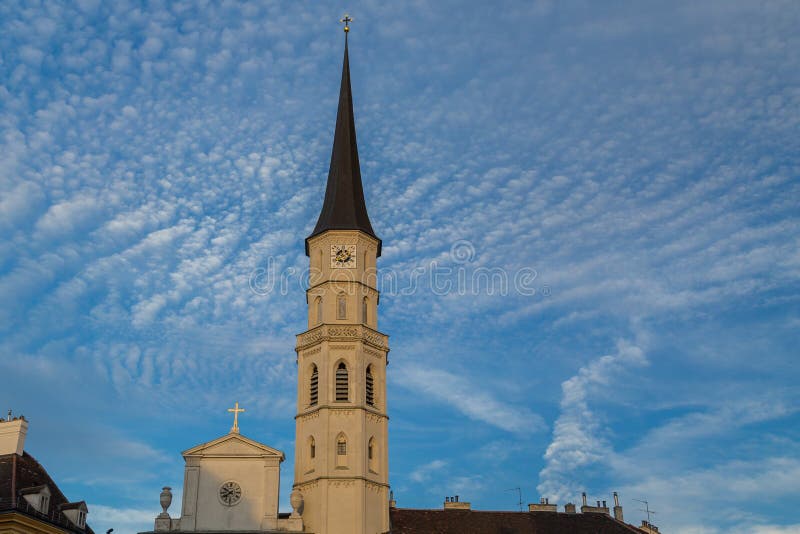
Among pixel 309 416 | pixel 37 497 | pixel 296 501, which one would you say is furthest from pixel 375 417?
pixel 37 497

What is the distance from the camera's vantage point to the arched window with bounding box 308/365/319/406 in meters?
55.7

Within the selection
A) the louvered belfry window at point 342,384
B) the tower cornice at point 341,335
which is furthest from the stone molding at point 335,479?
the tower cornice at point 341,335

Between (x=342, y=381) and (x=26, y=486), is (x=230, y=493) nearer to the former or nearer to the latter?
(x=342, y=381)

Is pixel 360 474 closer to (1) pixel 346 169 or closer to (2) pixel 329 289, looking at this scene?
(2) pixel 329 289

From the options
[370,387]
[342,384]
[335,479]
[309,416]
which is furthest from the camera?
[370,387]

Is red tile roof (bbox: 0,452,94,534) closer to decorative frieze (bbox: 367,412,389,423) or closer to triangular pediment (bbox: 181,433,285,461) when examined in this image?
triangular pediment (bbox: 181,433,285,461)

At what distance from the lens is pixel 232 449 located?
52.1m

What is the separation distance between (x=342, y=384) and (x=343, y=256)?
8.14m

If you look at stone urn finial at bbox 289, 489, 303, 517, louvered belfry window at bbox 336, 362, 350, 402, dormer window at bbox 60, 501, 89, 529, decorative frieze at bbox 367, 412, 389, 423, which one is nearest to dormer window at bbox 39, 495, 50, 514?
dormer window at bbox 60, 501, 89, 529

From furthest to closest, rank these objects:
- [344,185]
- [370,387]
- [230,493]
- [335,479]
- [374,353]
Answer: [344,185]
[374,353]
[370,387]
[335,479]
[230,493]

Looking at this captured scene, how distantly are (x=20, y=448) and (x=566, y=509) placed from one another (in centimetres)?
3188

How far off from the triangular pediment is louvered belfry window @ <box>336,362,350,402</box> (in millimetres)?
5110

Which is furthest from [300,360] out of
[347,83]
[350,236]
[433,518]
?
[347,83]

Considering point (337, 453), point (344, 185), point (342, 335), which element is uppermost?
point (344, 185)
